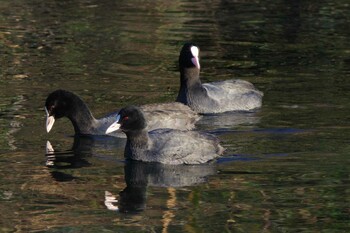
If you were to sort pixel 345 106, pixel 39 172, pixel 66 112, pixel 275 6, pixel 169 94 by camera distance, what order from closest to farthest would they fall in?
pixel 39 172 < pixel 66 112 < pixel 345 106 < pixel 169 94 < pixel 275 6

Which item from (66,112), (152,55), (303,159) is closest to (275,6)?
(152,55)

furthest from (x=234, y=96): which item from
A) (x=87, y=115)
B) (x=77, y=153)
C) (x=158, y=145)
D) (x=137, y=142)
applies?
(x=137, y=142)

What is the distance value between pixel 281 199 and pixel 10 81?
8479 millimetres

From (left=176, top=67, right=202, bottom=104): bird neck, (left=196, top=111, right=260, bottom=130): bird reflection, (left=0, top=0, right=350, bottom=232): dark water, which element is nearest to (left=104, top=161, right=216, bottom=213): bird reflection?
(left=0, top=0, right=350, bottom=232): dark water

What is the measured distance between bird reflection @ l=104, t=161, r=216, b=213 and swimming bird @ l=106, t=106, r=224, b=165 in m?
0.11

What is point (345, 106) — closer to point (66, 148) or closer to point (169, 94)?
point (169, 94)

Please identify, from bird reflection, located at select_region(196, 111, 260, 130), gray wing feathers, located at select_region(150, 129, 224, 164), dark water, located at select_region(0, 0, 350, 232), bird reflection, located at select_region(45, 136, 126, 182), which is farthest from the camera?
bird reflection, located at select_region(196, 111, 260, 130)

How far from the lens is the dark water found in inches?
471

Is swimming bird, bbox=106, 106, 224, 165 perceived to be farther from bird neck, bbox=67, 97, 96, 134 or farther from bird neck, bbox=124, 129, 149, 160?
bird neck, bbox=67, 97, 96, 134

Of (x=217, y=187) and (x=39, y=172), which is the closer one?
(x=217, y=187)

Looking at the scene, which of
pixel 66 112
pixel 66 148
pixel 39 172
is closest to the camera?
pixel 39 172

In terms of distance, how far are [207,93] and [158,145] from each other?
431 cm

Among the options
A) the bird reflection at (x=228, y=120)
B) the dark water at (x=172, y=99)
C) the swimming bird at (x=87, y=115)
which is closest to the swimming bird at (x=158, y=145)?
the dark water at (x=172, y=99)

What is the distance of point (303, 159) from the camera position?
14.4 meters
